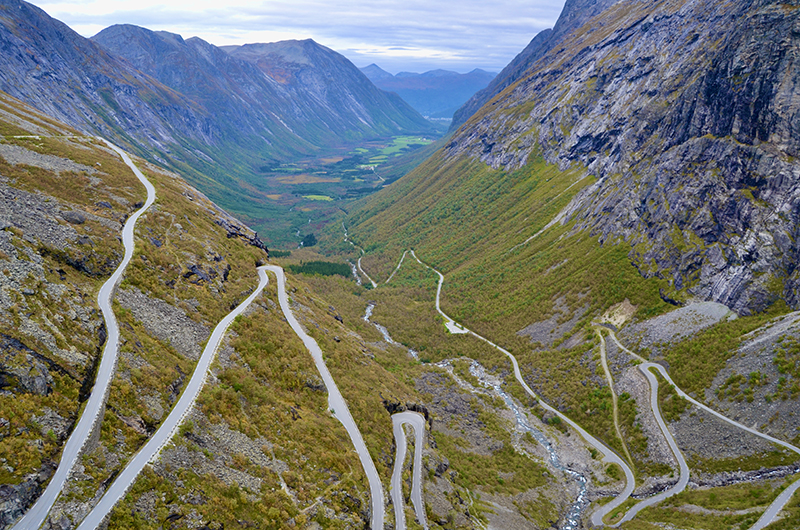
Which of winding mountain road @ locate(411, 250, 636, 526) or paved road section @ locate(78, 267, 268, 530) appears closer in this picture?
paved road section @ locate(78, 267, 268, 530)

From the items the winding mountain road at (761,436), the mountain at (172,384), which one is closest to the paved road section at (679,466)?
the winding mountain road at (761,436)

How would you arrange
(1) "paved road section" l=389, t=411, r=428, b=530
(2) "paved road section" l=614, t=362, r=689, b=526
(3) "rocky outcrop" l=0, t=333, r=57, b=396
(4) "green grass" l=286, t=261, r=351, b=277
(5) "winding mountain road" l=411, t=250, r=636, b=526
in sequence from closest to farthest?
(3) "rocky outcrop" l=0, t=333, r=57, b=396
(1) "paved road section" l=389, t=411, r=428, b=530
(2) "paved road section" l=614, t=362, r=689, b=526
(5) "winding mountain road" l=411, t=250, r=636, b=526
(4) "green grass" l=286, t=261, r=351, b=277

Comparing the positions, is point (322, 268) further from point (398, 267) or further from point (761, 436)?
point (761, 436)

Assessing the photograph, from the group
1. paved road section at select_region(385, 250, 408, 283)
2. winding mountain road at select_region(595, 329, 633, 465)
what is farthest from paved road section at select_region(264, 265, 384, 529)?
paved road section at select_region(385, 250, 408, 283)

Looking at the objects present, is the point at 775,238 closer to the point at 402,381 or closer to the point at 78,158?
the point at 402,381

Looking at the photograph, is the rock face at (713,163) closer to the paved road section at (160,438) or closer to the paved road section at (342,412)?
the paved road section at (342,412)

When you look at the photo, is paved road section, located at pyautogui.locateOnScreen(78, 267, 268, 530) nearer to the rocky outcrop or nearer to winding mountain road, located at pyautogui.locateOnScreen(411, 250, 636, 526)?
the rocky outcrop
